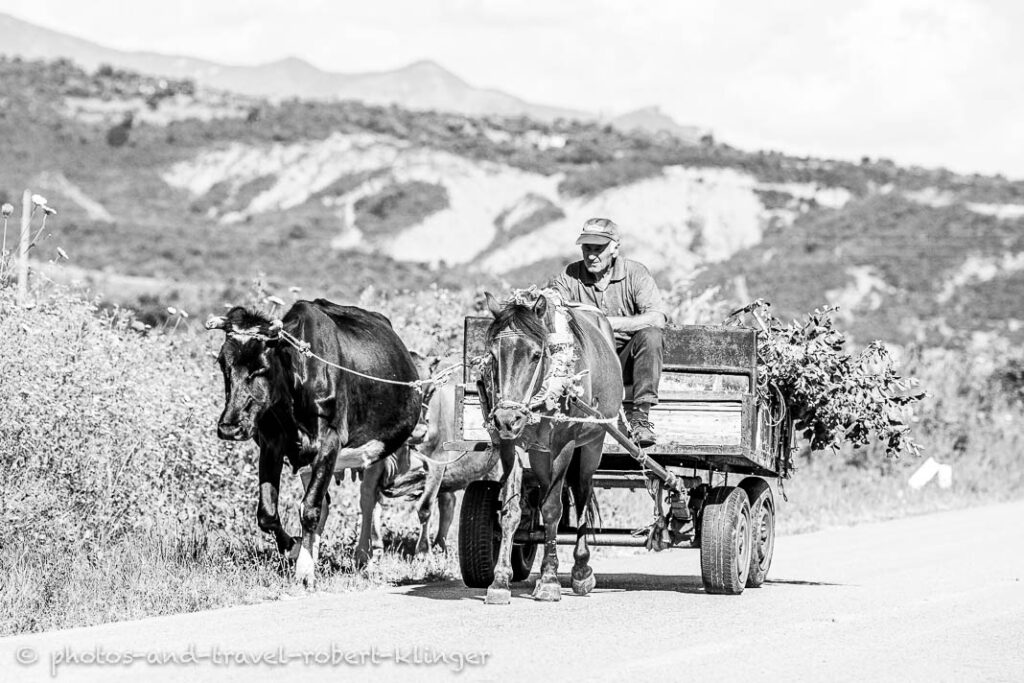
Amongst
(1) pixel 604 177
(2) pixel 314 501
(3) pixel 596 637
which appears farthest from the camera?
(1) pixel 604 177

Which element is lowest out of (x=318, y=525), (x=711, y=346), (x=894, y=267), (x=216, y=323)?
(x=318, y=525)

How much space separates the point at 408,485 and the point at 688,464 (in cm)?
269

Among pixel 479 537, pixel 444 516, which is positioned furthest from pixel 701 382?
pixel 444 516

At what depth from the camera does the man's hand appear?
38.8ft

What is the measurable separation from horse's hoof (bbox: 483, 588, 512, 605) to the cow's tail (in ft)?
10.4

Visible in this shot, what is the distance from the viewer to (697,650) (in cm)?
902

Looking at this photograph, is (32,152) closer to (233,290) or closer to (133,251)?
(133,251)

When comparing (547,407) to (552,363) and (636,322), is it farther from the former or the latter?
(636,322)

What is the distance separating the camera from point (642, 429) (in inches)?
452

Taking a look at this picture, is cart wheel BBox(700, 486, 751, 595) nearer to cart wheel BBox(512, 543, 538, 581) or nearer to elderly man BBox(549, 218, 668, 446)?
elderly man BBox(549, 218, 668, 446)

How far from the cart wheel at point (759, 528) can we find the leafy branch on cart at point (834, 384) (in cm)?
75

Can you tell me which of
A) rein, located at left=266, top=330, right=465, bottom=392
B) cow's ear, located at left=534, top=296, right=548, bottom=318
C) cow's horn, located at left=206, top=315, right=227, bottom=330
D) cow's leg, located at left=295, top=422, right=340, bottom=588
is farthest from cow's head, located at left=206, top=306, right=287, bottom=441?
cow's ear, located at left=534, top=296, right=548, bottom=318

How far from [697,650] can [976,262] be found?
193 ft

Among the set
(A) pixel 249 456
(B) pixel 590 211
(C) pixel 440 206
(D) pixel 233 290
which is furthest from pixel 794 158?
(A) pixel 249 456
